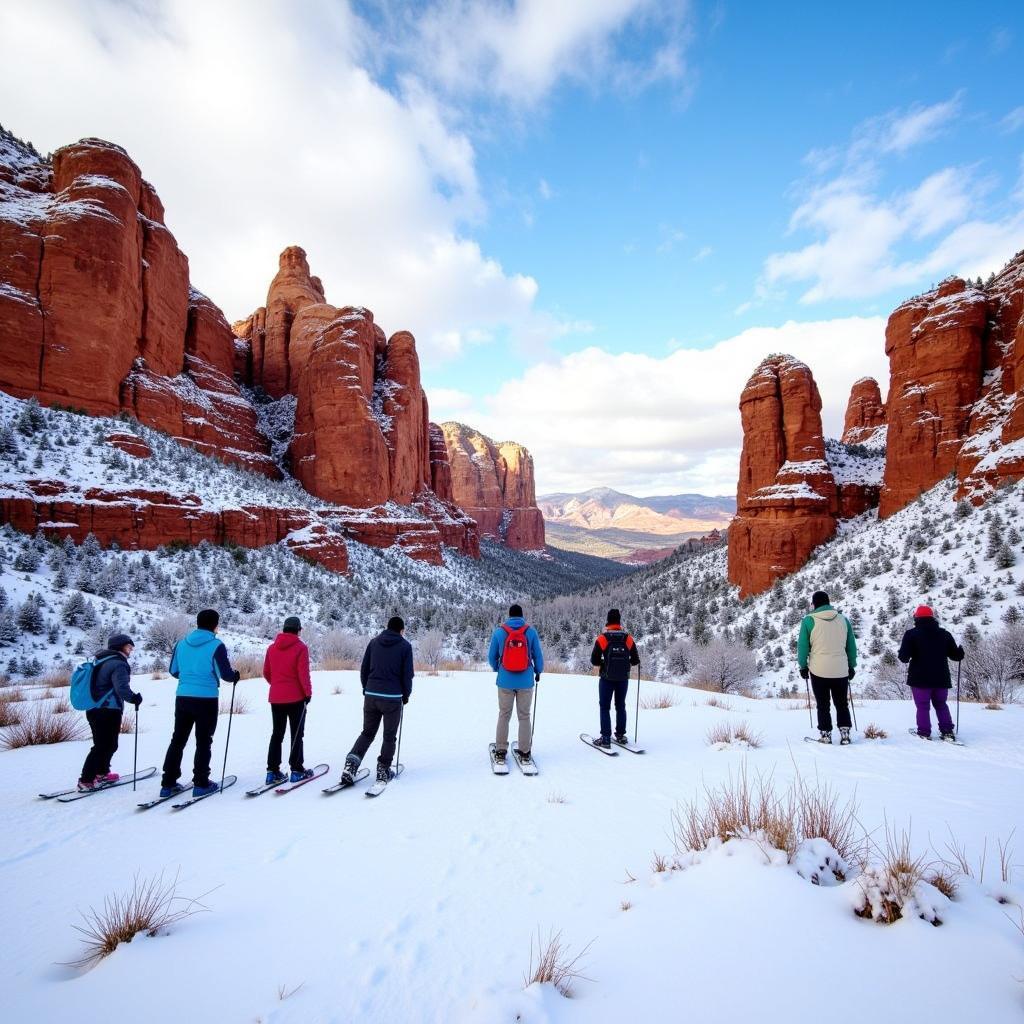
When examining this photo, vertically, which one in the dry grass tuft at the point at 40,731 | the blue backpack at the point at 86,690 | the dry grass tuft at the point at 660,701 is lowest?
the dry grass tuft at the point at 660,701

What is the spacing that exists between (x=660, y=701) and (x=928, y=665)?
490cm

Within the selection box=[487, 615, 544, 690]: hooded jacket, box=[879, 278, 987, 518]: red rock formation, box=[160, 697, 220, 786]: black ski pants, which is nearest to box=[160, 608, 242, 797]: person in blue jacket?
box=[160, 697, 220, 786]: black ski pants

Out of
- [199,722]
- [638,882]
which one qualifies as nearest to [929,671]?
[638,882]

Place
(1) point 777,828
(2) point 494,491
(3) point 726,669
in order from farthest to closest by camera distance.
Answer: (2) point 494,491, (3) point 726,669, (1) point 777,828

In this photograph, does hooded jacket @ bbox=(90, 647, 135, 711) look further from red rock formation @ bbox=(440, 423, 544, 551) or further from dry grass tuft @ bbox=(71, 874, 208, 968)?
red rock formation @ bbox=(440, 423, 544, 551)

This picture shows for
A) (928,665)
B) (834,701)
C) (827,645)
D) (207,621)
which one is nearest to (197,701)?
(207,621)

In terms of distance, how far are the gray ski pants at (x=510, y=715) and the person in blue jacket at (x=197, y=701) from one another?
3120 millimetres

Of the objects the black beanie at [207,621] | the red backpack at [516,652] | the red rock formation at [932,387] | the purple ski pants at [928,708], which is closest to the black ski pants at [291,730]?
the black beanie at [207,621]

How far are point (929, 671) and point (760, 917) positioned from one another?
6.31 metres

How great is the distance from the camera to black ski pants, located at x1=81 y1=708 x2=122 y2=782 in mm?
5272

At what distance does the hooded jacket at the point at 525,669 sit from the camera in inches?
245

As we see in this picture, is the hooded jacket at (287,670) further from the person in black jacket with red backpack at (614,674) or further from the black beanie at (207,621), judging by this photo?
the person in black jacket with red backpack at (614,674)

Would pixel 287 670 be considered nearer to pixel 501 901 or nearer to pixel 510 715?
pixel 510 715

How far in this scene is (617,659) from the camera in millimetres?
6770
